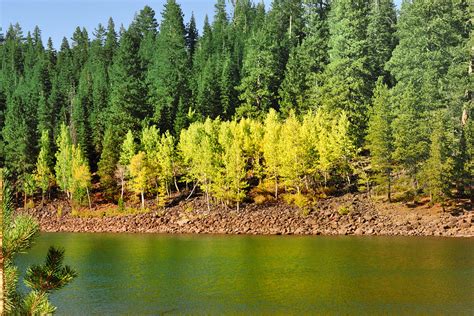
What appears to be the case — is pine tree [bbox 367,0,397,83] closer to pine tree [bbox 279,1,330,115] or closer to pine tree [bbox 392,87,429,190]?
pine tree [bbox 279,1,330,115]

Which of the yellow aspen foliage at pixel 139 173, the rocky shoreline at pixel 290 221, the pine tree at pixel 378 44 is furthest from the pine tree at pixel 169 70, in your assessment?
the pine tree at pixel 378 44

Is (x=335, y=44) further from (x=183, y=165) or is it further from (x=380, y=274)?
(x=380, y=274)

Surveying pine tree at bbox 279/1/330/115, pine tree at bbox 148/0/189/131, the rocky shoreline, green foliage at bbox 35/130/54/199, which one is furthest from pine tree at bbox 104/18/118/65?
the rocky shoreline

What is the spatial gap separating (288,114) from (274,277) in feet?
136

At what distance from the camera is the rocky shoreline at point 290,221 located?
1866 inches

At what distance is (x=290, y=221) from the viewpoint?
52000 mm

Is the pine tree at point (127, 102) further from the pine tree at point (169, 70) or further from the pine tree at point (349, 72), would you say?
the pine tree at point (349, 72)

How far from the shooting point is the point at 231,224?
5369 centimetres

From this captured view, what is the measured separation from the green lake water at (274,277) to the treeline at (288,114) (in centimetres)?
1311

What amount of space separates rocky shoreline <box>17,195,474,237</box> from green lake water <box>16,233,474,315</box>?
3600 millimetres

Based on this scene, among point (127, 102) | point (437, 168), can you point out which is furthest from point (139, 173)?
point (437, 168)

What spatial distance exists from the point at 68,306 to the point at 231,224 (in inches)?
1191

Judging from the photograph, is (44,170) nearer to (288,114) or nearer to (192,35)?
(288,114)

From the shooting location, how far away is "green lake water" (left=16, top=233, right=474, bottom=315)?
23516mm
